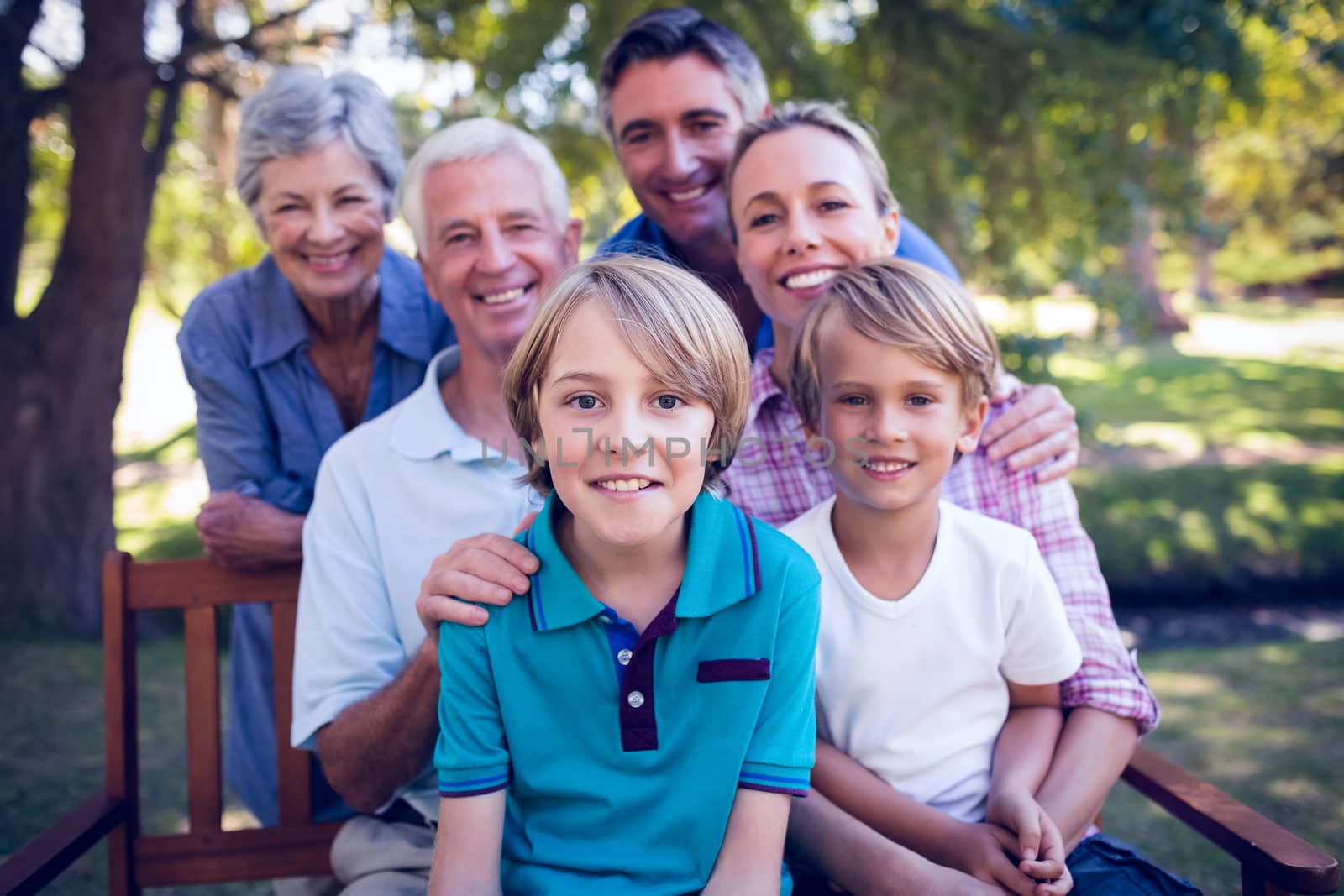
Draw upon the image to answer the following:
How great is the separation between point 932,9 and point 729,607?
420cm

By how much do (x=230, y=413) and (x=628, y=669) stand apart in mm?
1478

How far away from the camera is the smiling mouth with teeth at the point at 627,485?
154 centimetres

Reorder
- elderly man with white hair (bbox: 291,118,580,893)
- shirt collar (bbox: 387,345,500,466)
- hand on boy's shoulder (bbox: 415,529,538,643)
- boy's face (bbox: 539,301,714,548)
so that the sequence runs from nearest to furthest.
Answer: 1. boy's face (bbox: 539,301,714,548)
2. hand on boy's shoulder (bbox: 415,529,538,643)
3. elderly man with white hair (bbox: 291,118,580,893)
4. shirt collar (bbox: 387,345,500,466)

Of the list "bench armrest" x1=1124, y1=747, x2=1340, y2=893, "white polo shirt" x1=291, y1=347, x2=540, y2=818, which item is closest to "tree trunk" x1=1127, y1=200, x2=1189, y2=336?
"bench armrest" x1=1124, y1=747, x2=1340, y2=893

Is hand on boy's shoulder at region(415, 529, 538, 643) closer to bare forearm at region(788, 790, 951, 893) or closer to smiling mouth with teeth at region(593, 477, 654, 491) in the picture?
smiling mouth with teeth at region(593, 477, 654, 491)

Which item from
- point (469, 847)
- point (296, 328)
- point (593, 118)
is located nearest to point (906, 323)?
point (469, 847)

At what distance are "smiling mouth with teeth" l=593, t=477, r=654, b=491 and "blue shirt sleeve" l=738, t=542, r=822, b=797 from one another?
31 centimetres

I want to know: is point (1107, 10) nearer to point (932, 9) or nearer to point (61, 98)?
point (932, 9)

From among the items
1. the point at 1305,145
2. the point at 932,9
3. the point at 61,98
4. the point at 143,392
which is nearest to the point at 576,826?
the point at 932,9

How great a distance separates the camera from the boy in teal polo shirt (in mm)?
1544

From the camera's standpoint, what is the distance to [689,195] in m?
2.83

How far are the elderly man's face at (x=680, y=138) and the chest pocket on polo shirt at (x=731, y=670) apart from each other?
4.89 feet

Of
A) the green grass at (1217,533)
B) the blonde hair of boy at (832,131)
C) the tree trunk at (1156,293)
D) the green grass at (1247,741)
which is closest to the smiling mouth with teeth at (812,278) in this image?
the blonde hair of boy at (832,131)

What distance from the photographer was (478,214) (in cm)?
214
